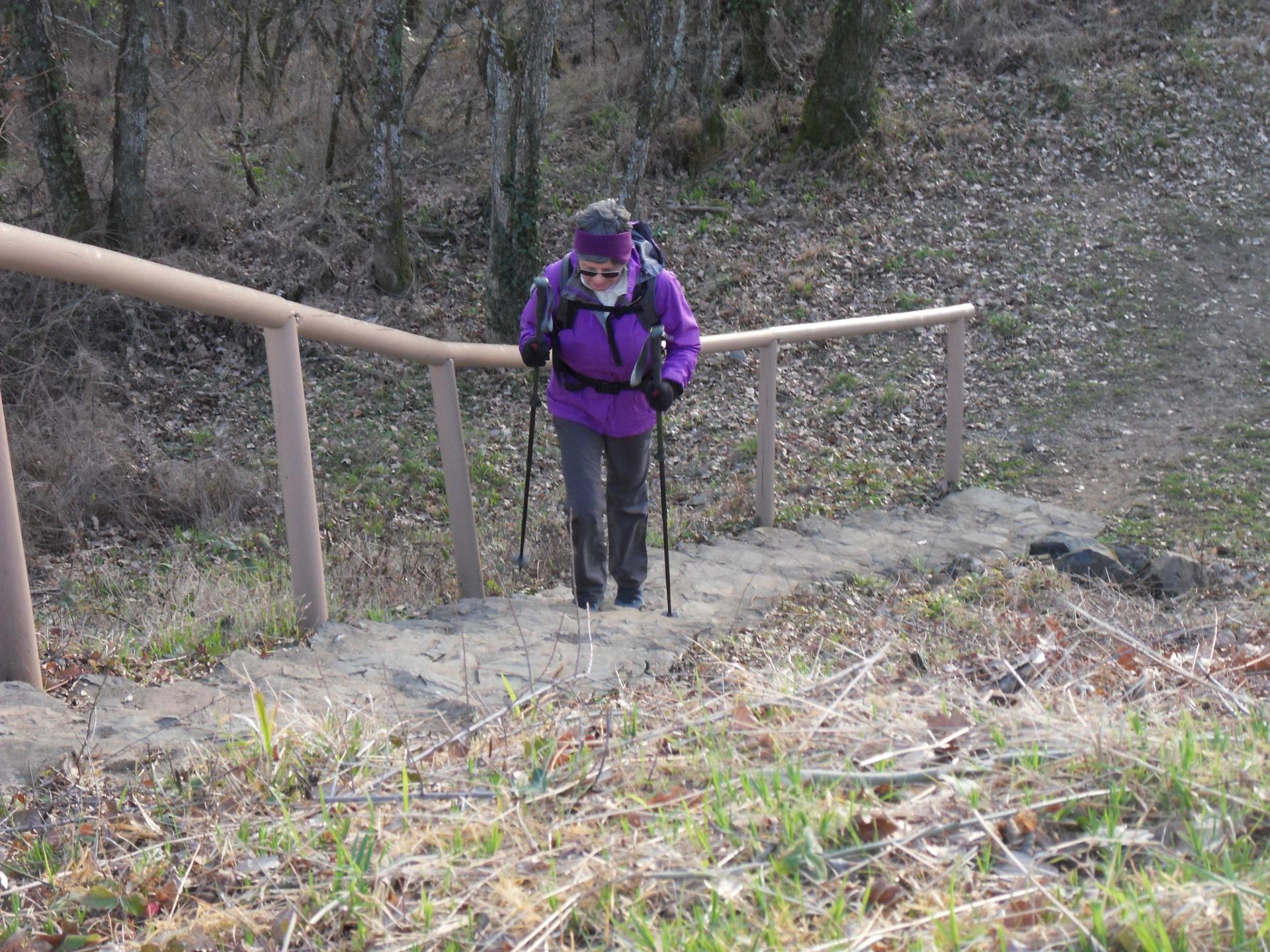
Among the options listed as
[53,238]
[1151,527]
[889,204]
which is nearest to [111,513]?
[53,238]

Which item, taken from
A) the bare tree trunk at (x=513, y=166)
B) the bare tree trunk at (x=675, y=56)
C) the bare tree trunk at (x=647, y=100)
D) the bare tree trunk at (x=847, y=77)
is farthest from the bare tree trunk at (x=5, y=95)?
the bare tree trunk at (x=847, y=77)

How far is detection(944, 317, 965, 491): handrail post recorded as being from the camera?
8.09m

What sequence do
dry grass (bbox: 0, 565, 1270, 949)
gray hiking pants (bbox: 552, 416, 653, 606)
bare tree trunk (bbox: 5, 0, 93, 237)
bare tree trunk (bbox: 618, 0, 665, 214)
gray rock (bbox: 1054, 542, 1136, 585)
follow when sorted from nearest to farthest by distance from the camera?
dry grass (bbox: 0, 565, 1270, 949) < gray hiking pants (bbox: 552, 416, 653, 606) < gray rock (bbox: 1054, 542, 1136, 585) < bare tree trunk (bbox: 5, 0, 93, 237) < bare tree trunk (bbox: 618, 0, 665, 214)

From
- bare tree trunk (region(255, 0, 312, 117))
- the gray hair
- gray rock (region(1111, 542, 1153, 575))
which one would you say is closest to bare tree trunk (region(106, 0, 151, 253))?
bare tree trunk (region(255, 0, 312, 117))

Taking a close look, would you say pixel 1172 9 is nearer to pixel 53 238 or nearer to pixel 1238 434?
pixel 1238 434

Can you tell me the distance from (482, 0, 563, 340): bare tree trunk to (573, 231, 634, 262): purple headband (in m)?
6.93

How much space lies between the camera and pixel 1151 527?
23.9 ft

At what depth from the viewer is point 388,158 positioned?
41.6 feet

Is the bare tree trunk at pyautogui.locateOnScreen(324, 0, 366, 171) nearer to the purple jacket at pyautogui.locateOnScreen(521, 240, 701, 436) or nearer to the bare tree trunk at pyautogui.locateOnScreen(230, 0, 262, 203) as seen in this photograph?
the bare tree trunk at pyautogui.locateOnScreen(230, 0, 262, 203)

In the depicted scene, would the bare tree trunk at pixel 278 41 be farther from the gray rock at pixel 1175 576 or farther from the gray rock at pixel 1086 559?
the gray rock at pixel 1175 576

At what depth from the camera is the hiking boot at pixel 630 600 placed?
547 centimetres

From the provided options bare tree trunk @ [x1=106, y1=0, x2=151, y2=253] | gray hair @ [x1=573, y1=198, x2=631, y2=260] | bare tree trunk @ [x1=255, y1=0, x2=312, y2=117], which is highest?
bare tree trunk @ [x1=255, y1=0, x2=312, y2=117]

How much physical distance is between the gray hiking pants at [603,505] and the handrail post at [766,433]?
155cm

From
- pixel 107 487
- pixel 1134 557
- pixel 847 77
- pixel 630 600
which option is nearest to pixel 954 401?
pixel 1134 557
